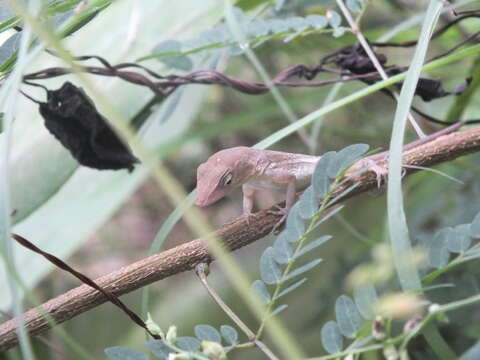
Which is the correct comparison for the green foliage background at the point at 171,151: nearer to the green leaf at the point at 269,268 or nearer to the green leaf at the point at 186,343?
the green leaf at the point at 269,268

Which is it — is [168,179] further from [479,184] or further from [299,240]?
[479,184]

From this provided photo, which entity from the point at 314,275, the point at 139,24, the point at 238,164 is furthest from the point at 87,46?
the point at 314,275

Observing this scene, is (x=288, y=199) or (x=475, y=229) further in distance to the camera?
(x=288, y=199)

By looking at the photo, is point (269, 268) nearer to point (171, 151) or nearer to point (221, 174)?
point (221, 174)

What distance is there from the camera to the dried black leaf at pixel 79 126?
1023mm

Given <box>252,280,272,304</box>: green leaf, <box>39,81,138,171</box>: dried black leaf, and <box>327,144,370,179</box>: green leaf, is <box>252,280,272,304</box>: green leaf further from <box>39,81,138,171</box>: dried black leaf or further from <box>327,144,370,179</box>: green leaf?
<box>39,81,138,171</box>: dried black leaf

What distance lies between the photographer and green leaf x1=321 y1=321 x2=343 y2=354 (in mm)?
692

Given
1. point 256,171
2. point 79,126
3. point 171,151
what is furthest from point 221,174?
point 171,151

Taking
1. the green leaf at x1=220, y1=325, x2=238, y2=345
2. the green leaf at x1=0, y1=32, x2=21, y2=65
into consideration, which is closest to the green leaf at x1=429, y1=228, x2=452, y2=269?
the green leaf at x1=220, y1=325, x2=238, y2=345

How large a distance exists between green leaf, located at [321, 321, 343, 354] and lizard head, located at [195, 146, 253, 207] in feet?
1.03

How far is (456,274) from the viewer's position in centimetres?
112

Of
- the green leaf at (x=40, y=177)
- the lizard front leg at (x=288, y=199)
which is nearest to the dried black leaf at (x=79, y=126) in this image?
the green leaf at (x=40, y=177)

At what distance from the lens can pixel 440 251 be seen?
0.75 metres

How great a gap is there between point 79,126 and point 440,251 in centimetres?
59
